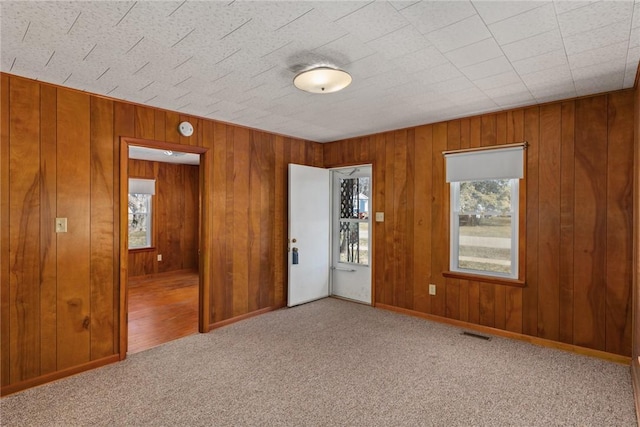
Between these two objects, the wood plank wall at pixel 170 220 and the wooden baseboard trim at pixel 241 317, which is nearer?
the wooden baseboard trim at pixel 241 317

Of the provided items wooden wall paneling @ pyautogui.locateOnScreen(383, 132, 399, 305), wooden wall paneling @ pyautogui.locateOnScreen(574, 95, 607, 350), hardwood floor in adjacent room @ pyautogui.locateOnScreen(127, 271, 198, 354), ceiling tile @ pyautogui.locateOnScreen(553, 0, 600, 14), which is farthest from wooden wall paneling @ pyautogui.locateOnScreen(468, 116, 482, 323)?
hardwood floor in adjacent room @ pyautogui.locateOnScreen(127, 271, 198, 354)

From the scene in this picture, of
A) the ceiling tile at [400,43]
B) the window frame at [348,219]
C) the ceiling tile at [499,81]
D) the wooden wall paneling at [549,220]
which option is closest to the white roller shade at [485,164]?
the wooden wall paneling at [549,220]

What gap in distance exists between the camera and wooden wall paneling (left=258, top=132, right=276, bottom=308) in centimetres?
439

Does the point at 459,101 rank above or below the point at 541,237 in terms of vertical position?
above

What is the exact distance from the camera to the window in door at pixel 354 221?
4922 mm

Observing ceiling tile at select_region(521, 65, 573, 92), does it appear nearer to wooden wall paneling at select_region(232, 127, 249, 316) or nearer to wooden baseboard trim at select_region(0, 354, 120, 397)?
wooden wall paneling at select_region(232, 127, 249, 316)

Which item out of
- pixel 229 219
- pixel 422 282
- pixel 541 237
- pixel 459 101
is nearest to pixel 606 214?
pixel 541 237

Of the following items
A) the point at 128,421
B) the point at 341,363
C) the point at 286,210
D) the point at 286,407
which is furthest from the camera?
the point at 286,210

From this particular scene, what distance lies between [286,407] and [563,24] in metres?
2.92

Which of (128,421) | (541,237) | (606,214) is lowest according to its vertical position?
(128,421)

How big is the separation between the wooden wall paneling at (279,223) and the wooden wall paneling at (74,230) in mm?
2162

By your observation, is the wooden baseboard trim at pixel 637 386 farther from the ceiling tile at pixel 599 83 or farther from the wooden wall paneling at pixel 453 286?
the ceiling tile at pixel 599 83

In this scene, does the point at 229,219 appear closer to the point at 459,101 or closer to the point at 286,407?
the point at 286,407

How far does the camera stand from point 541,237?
3.29 meters
